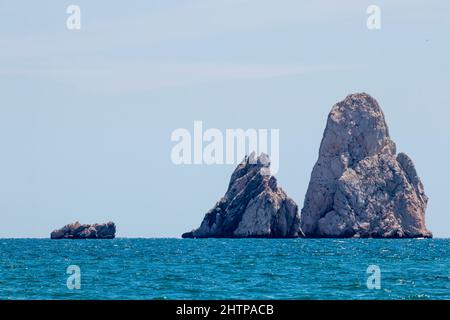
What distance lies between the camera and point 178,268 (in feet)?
271

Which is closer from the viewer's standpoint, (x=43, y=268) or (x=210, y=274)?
(x=210, y=274)

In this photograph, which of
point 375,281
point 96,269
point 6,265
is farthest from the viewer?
point 6,265
